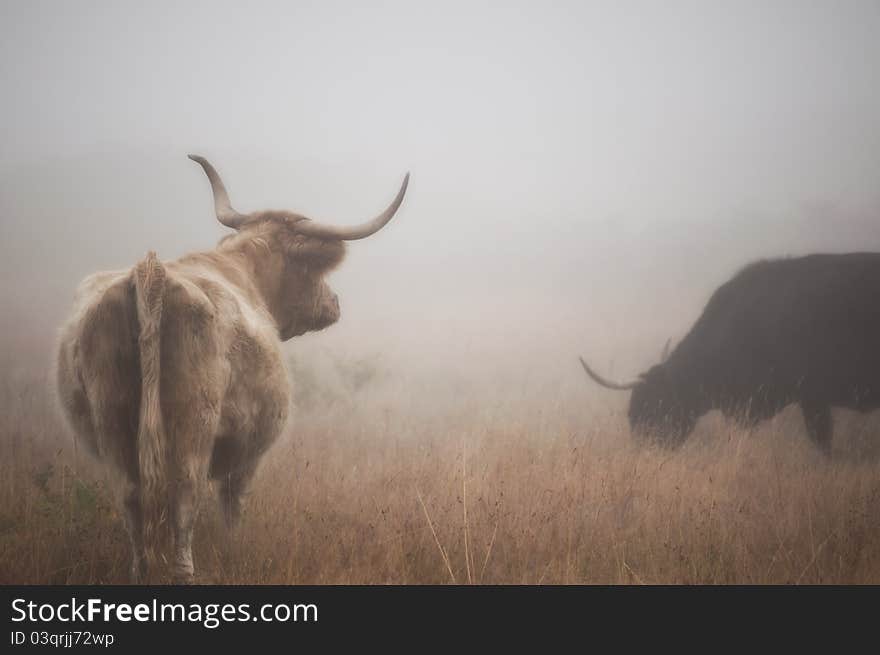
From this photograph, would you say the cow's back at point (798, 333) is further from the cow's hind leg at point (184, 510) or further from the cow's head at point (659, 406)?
the cow's hind leg at point (184, 510)

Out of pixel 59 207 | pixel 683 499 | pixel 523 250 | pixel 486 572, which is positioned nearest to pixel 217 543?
pixel 486 572

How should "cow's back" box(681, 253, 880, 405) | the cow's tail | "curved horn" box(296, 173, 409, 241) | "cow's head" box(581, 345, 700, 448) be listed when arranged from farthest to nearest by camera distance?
"cow's head" box(581, 345, 700, 448) → "cow's back" box(681, 253, 880, 405) → "curved horn" box(296, 173, 409, 241) → the cow's tail

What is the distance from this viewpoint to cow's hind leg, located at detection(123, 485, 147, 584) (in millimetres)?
2332

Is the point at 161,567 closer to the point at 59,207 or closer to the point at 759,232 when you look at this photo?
the point at 59,207

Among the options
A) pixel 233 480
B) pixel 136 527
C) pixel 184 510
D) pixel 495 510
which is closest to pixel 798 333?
pixel 495 510

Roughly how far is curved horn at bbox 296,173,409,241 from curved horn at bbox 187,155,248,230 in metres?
0.50

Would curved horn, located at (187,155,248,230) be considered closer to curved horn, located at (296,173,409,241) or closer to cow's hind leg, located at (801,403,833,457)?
curved horn, located at (296,173,409,241)

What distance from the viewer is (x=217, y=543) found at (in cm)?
320

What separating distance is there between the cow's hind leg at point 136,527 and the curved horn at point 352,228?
189 cm

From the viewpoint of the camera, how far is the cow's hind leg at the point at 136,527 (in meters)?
2.33

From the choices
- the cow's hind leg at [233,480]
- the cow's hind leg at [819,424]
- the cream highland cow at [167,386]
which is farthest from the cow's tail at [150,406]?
the cow's hind leg at [819,424]

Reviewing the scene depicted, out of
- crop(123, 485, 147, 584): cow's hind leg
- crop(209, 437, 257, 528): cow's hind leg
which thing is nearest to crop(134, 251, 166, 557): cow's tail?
crop(123, 485, 147, 584): cow's hind leg

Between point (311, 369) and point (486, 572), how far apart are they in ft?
19.8

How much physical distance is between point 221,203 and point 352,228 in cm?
111
